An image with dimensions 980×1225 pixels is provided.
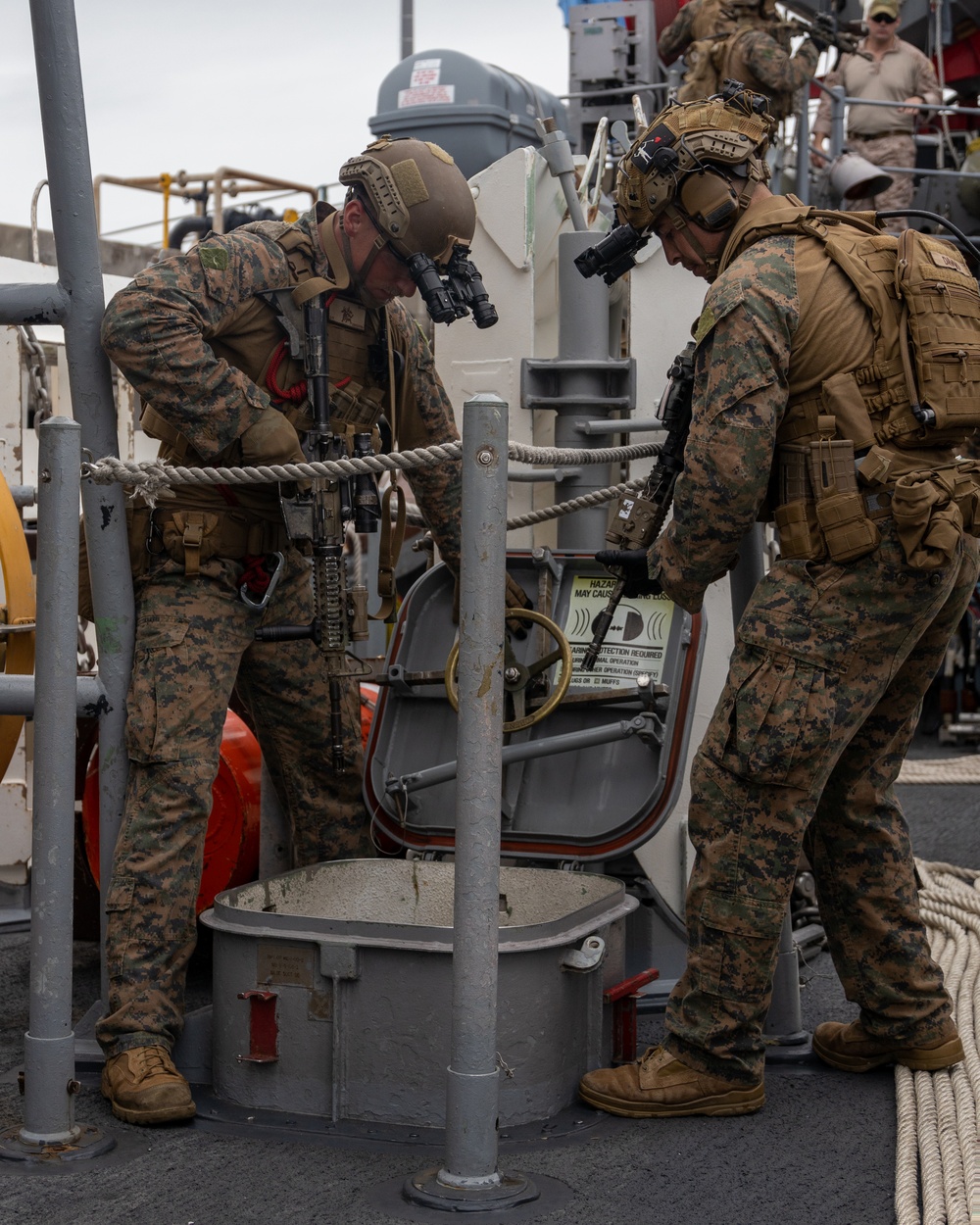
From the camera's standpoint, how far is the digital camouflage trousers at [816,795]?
2932mm

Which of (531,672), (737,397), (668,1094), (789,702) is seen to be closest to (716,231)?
(737,397)

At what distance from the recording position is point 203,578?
11.3ft

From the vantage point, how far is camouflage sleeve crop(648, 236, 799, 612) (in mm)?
2865

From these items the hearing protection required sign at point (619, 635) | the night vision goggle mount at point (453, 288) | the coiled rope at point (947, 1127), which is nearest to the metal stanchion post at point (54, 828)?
the night vision goggle mount at point (453, 288)

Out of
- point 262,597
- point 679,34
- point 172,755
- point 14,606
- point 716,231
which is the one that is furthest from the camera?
point 679,34

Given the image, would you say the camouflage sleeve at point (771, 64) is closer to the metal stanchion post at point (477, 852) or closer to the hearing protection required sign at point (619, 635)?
the hearing protection required sign at point (619, 635)

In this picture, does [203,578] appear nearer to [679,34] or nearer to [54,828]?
[54,828]

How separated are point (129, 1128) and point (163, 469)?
137 cm

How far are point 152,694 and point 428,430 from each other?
1.10m

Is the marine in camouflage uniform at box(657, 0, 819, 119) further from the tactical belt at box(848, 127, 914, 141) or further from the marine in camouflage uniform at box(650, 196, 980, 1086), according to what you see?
the marine in camouflage uniform at box(650, 196, 980, 1086)

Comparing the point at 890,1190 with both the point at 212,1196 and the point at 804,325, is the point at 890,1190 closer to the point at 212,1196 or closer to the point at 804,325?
the point at 212,1196

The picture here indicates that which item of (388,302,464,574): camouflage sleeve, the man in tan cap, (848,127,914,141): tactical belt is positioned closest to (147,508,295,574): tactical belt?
(388,302,464,574): camouflage sleeve

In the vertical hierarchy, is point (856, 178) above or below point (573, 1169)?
above

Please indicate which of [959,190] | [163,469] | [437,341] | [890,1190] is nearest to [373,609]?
[437,341]
